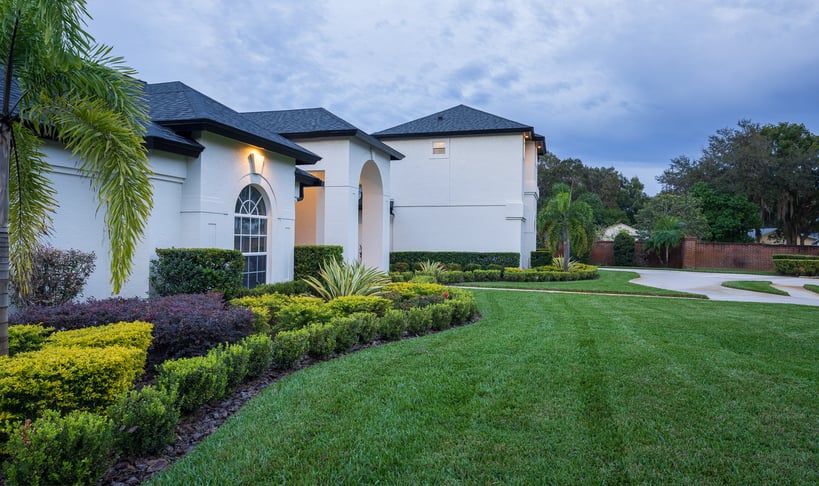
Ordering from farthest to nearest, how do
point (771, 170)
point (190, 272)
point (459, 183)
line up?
point (771, 170) → point (459, 183) → point (190, 272)

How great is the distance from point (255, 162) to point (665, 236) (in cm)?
3099

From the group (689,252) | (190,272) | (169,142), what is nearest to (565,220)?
(689,252)

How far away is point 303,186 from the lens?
574 inches

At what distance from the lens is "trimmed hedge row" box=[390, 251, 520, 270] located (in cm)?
2256

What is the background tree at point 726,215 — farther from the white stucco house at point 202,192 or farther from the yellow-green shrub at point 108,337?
the yellow-green shrub at point 108,337

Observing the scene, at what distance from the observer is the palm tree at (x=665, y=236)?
33.3m

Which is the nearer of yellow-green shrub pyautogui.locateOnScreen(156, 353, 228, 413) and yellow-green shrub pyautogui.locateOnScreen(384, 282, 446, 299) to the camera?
yellow-green shrub pyautogui.locateOnScreen(156, 353, 228, 413)

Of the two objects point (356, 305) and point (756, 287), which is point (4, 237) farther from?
point (756, 287)

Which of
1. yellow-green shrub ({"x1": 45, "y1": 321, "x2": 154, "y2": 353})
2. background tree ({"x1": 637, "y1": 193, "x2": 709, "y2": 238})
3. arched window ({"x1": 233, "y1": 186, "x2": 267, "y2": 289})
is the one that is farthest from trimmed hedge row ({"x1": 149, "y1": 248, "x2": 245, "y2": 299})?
background tree ({"x1": 637, "y1": 193, "x2": 709, "y2": 238})

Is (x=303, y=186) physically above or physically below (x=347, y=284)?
above

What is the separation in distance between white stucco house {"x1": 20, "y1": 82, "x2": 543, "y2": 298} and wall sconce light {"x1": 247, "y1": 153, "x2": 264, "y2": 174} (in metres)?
0.02

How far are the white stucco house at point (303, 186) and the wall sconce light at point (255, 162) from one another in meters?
0.02

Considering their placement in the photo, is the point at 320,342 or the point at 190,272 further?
the point at 190,272

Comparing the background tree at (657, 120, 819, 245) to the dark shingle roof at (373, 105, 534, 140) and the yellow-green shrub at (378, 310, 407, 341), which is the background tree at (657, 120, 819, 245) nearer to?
the dark shingle roof at (373, 105, 534, 140)
